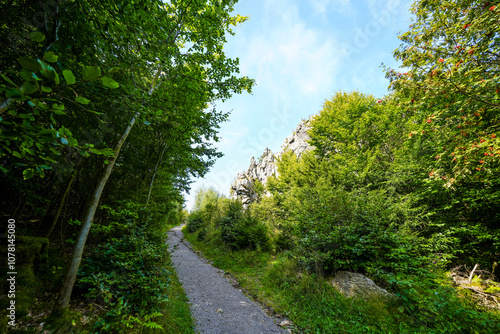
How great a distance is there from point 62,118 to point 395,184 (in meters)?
12.3

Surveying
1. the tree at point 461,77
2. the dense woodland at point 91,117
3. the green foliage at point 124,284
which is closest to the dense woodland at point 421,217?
the tree at point 461,77

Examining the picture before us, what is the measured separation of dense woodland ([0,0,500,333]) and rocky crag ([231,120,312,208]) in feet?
55.8

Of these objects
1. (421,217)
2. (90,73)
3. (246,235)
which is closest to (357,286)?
(421,217)

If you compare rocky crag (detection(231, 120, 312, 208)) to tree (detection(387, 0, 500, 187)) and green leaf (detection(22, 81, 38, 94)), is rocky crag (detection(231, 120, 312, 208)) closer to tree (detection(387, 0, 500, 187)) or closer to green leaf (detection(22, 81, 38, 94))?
tree (detection(387, 0, 500, 187))

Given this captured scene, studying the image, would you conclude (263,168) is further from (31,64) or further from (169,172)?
(31,64)

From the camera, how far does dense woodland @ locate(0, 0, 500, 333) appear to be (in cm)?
222

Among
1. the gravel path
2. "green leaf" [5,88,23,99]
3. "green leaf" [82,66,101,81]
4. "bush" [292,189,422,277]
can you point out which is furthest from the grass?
"green leaf" [82,66,101,81]

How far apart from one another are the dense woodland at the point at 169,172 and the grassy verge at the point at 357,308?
0.04m

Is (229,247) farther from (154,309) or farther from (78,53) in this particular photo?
(78,53)

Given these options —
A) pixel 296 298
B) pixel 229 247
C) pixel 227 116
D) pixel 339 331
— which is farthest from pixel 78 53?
pixel 229 247

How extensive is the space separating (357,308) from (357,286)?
675mm

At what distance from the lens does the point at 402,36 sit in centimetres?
540

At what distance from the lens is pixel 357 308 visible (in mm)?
4625

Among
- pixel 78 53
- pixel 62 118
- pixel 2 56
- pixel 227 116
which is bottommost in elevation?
pixel 62 118
